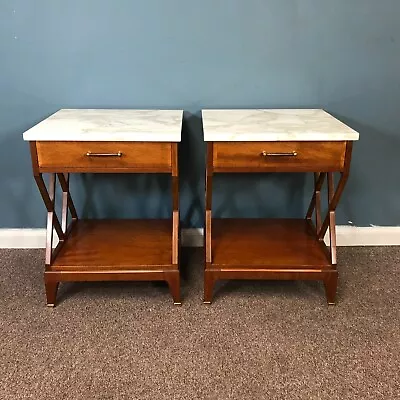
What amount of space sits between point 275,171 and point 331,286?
0.52 m

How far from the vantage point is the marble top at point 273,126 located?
64.0 inches

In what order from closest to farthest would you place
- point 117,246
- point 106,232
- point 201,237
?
point 117,246
point 106,232
point 201,237

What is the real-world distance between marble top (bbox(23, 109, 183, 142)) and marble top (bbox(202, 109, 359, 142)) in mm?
141

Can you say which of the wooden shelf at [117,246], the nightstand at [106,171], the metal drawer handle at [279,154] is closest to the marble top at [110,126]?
the nightstand at [106,171]

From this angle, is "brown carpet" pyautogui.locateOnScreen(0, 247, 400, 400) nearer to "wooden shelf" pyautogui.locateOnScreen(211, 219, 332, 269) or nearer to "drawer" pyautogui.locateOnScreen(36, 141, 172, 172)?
"wooden shelf" pyautogui.locateOnScreen(211, 219, 332, 269)

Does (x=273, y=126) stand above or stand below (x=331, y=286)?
above

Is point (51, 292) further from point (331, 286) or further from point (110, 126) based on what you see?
point (331, 286)

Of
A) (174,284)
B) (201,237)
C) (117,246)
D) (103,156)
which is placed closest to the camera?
(103,156)

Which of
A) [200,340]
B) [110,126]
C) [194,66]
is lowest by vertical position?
[200,340]

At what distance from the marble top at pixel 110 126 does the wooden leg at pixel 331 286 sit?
785 millimetres

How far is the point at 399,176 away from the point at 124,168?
130 cm

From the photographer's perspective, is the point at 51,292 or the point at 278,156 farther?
the point at 51,292

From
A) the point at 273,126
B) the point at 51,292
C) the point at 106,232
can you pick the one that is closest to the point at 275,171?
the point at 273,126

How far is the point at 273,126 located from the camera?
172 centimetres
